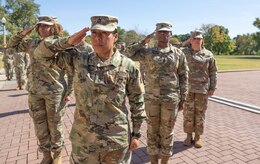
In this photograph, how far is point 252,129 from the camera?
590 centimetres

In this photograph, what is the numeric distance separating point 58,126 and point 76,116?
1.51 m

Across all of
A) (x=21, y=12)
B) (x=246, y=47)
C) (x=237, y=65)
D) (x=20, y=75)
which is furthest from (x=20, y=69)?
(x=246, y=47)

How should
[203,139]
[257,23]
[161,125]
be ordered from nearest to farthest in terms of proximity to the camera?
[161,125]
[203,139]
[257,23]

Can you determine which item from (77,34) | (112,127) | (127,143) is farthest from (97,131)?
(77,34)

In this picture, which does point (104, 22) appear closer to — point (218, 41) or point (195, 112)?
point (195, 112)

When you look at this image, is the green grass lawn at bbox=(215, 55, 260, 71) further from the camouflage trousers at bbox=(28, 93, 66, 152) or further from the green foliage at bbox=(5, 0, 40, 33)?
the green foliage at bbox=(5, 0, 40, 33)

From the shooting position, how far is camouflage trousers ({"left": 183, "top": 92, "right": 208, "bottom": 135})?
15.9ft

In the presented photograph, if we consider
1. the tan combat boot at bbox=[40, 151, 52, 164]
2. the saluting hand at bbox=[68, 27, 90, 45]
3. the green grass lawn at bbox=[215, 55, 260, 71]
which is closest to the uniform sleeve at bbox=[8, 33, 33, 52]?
the tan combat boot at bbox=[40, 151, 52, 164]

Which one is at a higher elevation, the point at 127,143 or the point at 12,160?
the point at 127,143

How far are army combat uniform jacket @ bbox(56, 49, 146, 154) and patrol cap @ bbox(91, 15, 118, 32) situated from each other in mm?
275

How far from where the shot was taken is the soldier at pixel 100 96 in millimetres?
2262

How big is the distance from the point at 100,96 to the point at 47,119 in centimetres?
178

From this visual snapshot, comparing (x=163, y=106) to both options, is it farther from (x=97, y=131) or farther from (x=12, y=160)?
(x=12, y=160)

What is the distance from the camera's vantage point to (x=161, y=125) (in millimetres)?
3797
